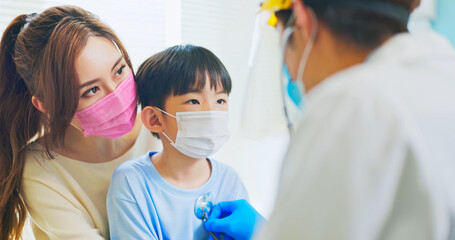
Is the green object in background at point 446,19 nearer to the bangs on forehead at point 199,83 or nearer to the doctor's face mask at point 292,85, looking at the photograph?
the bangs on forehead at point 199,83

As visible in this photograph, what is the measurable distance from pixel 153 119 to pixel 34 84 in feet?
1.31

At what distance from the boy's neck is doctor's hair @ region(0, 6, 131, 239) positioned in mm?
345

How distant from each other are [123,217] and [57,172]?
0.29 m

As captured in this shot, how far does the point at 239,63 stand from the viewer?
244 cm

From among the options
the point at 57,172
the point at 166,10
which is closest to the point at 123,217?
the point at 57,172

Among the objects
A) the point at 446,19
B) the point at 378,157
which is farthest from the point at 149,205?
the point at 446,19

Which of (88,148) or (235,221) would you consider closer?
(235,221)

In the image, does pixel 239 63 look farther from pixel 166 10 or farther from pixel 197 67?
pixel 197 67

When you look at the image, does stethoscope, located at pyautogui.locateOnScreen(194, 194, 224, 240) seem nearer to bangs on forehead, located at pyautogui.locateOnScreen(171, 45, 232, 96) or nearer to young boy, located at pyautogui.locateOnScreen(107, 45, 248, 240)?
young boy, located at pyautogui.locateOnScreen(107, 45, 248, 240)

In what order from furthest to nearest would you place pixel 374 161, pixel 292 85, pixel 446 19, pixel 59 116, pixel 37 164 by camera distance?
pixel 446 19, pixel 37 164, pixel 59 116, pixel 292 85, pixel 374 161

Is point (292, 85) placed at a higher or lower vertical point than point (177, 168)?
higher

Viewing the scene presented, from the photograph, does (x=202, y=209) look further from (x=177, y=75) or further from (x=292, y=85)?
(x=292, y=85)

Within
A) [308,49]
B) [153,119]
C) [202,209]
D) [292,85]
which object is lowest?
[202,209]

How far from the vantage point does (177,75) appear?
1.33 meters
